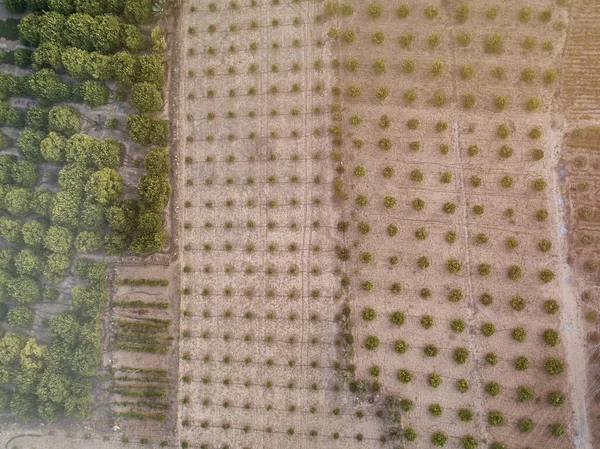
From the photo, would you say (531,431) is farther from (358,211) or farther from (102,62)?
(102,62)

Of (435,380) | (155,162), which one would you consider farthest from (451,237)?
(155,162)

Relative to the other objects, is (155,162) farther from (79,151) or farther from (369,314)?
(369,314)

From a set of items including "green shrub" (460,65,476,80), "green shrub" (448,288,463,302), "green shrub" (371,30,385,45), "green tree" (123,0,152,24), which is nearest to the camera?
"green shrub" (448,288,463,302)

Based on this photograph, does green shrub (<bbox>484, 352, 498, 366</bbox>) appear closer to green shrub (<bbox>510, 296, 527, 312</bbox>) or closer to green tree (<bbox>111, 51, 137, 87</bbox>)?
green shrub (<bbox>510, 296, 527, 312</bbox>)

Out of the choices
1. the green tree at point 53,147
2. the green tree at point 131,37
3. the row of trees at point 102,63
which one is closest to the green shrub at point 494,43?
the row of trees at point 102,63

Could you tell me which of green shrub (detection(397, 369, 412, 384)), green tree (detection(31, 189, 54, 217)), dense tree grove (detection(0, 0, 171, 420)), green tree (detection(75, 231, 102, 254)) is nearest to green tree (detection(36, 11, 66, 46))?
dense tree grove (detection(0, 0, 171, 420))

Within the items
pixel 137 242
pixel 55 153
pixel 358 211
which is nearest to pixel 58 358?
pixel 137 242
